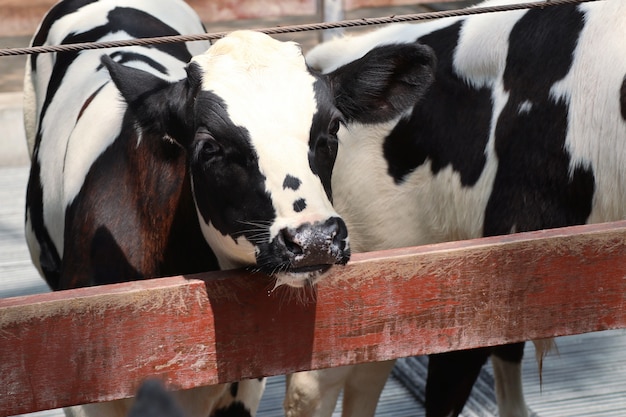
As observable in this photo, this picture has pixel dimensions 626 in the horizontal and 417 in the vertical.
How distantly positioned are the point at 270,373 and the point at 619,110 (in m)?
1.26

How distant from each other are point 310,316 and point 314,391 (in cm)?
154

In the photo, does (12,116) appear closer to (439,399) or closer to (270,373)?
(439,399)

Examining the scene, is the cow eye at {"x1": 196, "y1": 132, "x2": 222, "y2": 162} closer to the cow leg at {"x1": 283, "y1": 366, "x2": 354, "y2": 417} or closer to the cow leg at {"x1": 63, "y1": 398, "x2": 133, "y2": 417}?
the cow leg at {"x1": 63, "y1": 398, "x2": 133, "y2": 417}

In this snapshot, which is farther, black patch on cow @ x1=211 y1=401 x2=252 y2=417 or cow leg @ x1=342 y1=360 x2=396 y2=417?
cow leg @ x1=342 y1=360 x2=396 y2=417

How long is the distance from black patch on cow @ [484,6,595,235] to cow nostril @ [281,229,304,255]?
94cm

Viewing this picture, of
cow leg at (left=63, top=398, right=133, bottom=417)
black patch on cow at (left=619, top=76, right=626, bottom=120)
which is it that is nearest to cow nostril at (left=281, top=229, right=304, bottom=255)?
cow leg at (left=63, top=398, right=133, bottom=417)

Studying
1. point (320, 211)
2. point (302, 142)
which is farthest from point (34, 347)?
point (302, 142)

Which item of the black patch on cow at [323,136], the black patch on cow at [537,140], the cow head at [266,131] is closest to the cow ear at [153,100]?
the cow head at [266,131]

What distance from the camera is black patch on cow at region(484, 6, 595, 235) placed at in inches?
99.9

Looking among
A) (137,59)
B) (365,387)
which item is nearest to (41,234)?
(137,59)

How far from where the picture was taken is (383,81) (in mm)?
2365

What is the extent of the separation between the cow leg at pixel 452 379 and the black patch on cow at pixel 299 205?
133cm

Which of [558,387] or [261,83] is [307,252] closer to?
[261,83]

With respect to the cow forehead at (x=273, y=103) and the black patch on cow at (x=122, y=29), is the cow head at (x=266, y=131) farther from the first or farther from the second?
the black patch on cow at (x=122, y=29)
